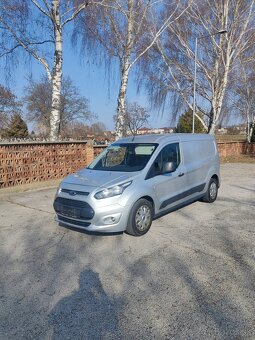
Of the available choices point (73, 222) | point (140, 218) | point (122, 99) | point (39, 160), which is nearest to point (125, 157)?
point (140, 218)

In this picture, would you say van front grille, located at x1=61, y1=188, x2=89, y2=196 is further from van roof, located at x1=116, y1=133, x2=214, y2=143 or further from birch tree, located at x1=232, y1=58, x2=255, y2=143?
birch tree, located at x1=232, y1=58, x2=255, y2=143

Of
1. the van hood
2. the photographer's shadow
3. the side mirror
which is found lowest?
the photographer's shadow

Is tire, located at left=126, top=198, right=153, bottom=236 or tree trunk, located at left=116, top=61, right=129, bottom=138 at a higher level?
tree trunk, located at left=116, top=61, right=129, bottom=138

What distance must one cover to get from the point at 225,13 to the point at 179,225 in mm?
15229

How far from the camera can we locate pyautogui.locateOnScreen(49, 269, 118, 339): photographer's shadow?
2.44 meters

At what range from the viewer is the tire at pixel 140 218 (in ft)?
14.7

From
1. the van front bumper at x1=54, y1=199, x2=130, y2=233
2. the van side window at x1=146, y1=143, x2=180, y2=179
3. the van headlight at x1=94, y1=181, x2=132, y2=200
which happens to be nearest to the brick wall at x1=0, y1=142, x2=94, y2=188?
the van front bumper at x1=54, y1=199, x2=130, y2=233

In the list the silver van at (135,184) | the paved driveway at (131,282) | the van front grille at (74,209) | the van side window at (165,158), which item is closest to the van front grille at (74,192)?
the silver van at (135,184)

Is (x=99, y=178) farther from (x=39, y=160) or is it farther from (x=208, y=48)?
(x=208, y=48)

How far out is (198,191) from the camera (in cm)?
623

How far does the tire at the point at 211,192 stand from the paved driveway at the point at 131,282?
1.29m

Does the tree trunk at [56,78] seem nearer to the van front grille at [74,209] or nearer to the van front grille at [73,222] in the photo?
the van front grille at [74,209]

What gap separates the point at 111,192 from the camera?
14.4 ft

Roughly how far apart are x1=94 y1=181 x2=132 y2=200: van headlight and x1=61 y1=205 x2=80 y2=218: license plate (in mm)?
453
